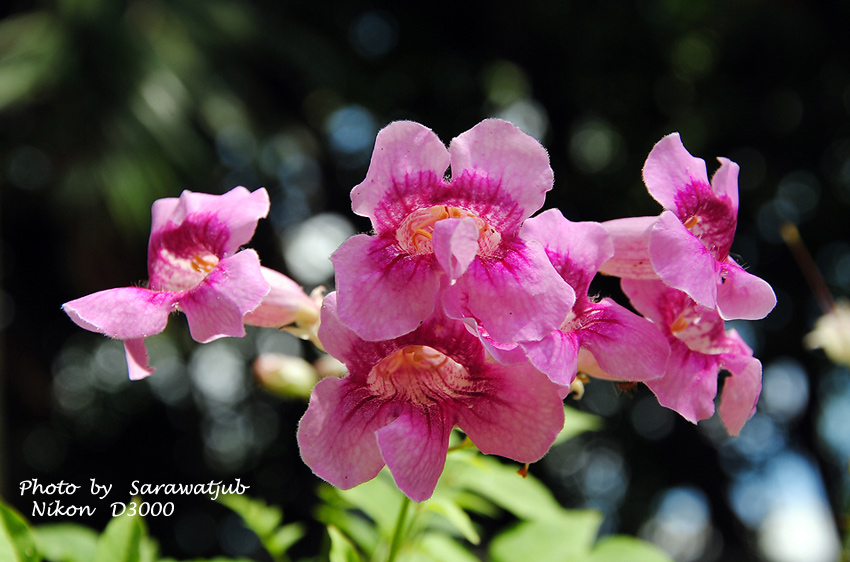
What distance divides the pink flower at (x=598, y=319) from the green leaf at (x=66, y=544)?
990mm

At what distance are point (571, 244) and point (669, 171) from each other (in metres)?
0.18

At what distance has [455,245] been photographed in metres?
0.65

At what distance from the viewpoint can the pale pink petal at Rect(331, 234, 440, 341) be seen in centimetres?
68

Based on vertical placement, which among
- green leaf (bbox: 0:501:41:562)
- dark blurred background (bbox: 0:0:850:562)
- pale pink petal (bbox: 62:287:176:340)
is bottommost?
dark blurred background (bbox: 0:0:850:562)

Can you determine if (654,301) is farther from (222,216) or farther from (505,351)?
(222,216)

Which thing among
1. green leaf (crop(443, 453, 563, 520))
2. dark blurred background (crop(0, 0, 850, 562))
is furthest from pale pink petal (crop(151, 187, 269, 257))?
dark blurred background (crop(0, 0, 850, 562))

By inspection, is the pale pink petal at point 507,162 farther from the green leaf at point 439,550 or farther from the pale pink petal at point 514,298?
the green leaf at point 439,550

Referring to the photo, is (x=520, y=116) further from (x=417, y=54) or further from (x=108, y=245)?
(x=108, y=245)

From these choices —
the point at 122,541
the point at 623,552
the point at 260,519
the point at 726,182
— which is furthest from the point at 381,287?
the point at 623,552

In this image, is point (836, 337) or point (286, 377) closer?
point (286, 377)

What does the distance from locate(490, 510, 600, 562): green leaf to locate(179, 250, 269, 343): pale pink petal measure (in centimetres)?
95

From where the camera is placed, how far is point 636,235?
2.90 ft

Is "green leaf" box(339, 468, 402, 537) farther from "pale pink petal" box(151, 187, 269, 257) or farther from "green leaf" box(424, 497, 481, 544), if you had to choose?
"pale pink petal" box(151, 187, 269, 257)

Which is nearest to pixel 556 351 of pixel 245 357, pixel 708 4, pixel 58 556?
pixel 58 556
